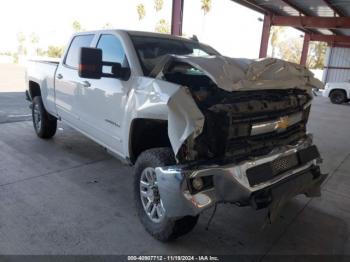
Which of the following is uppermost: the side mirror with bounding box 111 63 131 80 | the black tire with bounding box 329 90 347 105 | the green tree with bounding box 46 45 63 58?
the side mirror with bounding box 111 63 131 80

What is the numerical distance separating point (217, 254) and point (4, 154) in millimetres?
3547

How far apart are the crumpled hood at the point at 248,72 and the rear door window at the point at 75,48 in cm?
202

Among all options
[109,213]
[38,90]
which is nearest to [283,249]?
[109,213]

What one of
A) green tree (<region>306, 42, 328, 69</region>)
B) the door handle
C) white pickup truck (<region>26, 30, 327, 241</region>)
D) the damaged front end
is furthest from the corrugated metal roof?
green tree (<region>306, 42, 328, 69</region>)

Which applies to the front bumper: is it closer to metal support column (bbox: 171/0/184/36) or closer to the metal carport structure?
metal support column (bbox: 171/0/184/36)

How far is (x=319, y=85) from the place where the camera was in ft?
11.6

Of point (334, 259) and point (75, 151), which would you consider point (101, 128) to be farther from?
point (334, 259)

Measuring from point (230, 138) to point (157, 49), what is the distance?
1632 mm

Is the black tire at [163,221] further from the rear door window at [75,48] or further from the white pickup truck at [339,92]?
the white pickup truck at [339,92]

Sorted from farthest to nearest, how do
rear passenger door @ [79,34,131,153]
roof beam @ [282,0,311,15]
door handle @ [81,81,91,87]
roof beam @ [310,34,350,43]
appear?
roof beam @ [310,34,350,43], roof beam @ [282,0,311,15], door handle @ [81,81,91,87], rear passenger door @ [79,34,131,153]

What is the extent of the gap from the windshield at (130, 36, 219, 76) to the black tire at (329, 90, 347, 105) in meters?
14.2

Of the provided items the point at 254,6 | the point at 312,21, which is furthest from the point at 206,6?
the point at 312,21

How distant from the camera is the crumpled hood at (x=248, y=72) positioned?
2549mm

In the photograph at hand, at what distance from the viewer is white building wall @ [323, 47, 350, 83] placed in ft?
92.5
